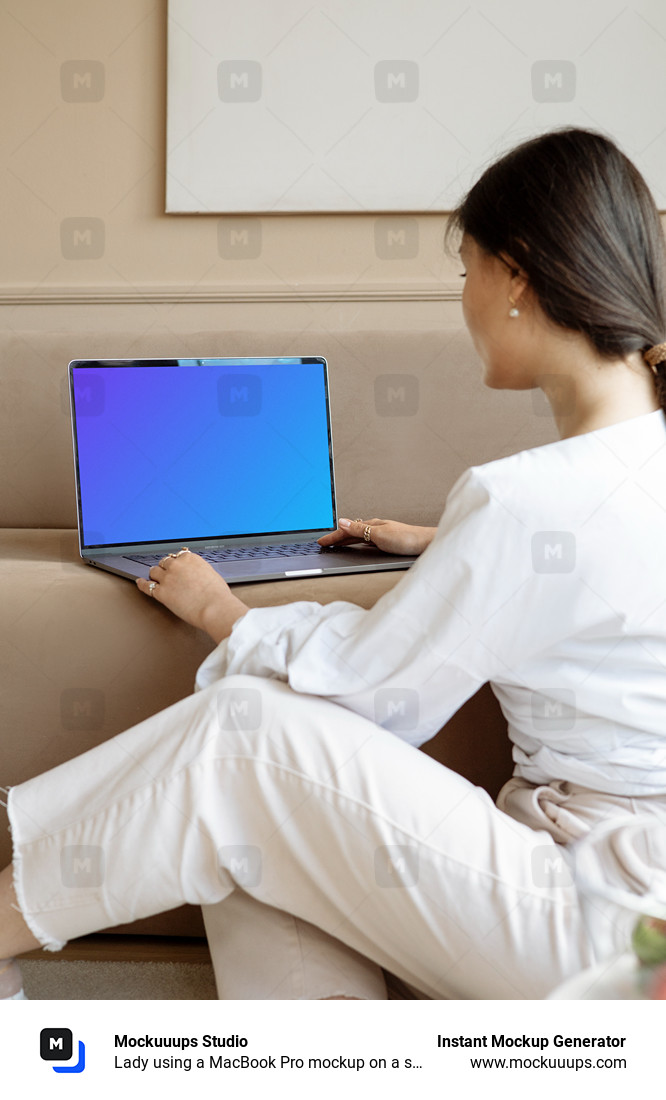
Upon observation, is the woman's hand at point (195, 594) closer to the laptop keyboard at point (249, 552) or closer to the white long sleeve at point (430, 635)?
the white long sleeve at point (430, 635)

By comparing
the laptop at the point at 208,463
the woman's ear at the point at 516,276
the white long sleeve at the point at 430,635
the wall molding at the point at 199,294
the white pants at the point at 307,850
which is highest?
the wall molding at the point at 199,294

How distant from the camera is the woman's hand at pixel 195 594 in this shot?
97 cm

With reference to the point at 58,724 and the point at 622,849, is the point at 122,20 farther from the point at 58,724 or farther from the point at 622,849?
the point at 622,849

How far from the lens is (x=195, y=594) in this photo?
3.34ft

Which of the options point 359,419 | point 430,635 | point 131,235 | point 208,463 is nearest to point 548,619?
point 430,635

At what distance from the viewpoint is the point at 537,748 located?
2.84ft

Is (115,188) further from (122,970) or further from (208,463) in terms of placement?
(122,970)

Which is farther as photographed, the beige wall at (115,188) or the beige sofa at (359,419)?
the beige wall at (115,188)

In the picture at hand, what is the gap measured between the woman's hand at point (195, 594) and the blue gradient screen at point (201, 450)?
11.7 inches

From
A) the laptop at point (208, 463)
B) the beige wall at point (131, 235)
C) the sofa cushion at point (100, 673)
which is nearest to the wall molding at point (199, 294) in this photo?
the beige wall at point (131, 235)

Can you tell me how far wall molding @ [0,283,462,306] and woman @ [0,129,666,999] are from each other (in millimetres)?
1115

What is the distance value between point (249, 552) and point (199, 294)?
2.69 feet

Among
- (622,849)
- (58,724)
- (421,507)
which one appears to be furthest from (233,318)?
(622,849)
